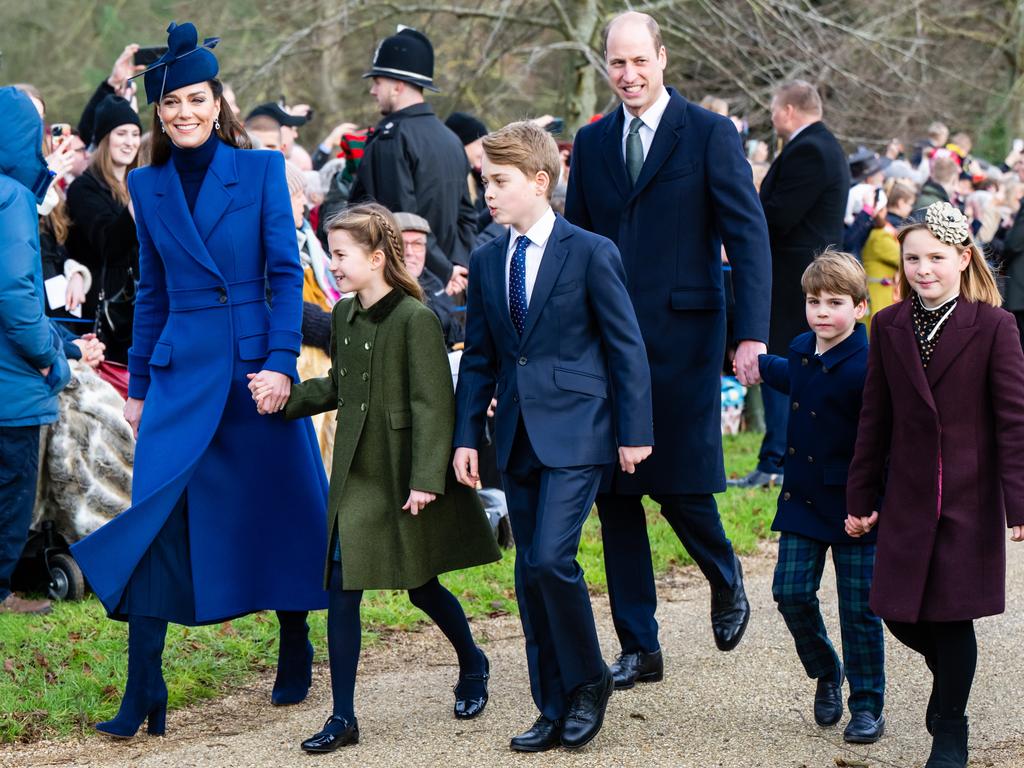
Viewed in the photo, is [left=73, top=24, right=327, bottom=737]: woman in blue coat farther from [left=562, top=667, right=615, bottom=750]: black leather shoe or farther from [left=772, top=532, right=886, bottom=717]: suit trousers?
[left=772, top=532, right=886, bottom=717]: suit trousers

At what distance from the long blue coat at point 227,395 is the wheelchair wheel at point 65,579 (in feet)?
5.93

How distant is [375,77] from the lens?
8016mm

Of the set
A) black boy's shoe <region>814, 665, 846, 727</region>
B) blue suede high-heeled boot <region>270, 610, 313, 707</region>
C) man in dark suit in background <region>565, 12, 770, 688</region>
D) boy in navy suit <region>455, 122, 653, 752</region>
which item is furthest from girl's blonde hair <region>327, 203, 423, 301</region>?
black boy's shoe <region>814, 665, 846, 727</region>

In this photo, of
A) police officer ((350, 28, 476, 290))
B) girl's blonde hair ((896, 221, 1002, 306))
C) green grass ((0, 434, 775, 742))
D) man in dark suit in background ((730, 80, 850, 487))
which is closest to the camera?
girl's blonde hair ((896, 221, 1002, 306))

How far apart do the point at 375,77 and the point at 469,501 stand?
373 cm

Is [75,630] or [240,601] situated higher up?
[240,601]

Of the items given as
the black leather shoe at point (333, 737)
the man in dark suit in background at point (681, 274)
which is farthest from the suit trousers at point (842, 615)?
the black leather shoe at point (333, 737)

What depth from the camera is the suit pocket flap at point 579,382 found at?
4609 millimetres

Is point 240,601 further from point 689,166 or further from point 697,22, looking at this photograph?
point 697,22

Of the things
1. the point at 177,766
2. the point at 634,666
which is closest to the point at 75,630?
the point at 177,766

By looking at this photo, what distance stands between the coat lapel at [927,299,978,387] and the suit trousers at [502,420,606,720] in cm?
106

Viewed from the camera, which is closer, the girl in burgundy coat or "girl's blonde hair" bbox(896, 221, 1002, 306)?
the girl in burgundy coat

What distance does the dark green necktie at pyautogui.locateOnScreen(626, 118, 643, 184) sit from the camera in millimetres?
5246

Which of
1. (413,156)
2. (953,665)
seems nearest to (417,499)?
(953,665)
